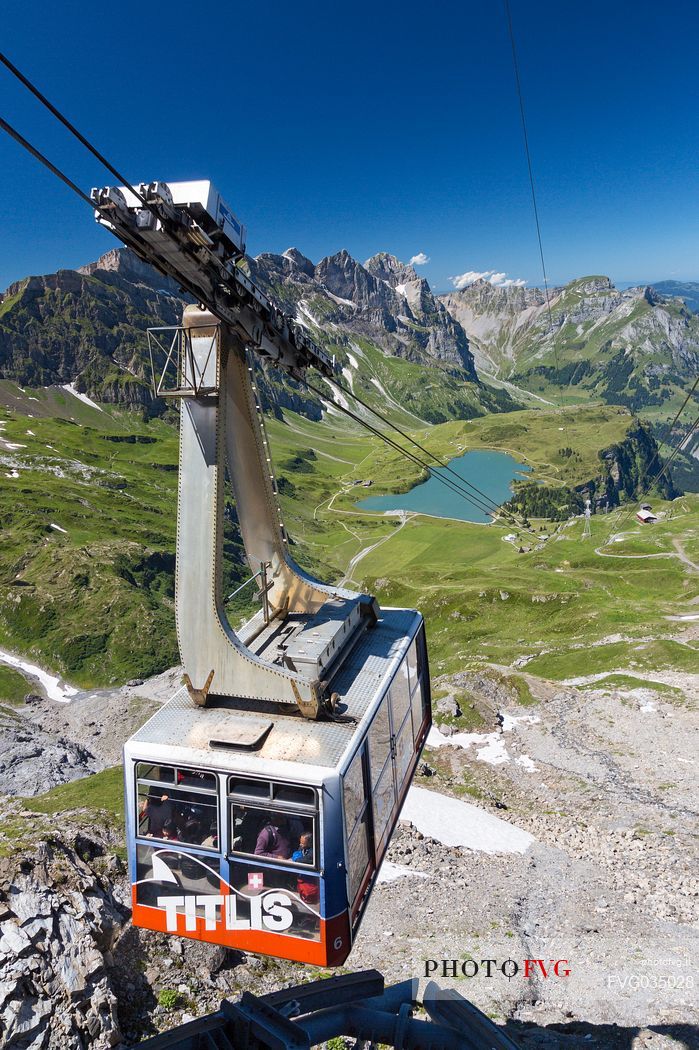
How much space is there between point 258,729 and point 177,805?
6.19ft

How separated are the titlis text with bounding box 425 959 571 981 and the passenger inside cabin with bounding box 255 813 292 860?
11.1 metres

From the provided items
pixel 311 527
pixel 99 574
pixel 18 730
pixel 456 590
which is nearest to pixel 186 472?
pixel 18 730

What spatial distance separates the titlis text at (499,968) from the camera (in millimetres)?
18094

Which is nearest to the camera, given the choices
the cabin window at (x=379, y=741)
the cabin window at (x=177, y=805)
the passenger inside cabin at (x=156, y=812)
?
the cabin window at (x=177, y=805)

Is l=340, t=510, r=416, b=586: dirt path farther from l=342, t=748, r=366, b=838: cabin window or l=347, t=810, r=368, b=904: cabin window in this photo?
l=342, t=748, r=366, b=838: cabin window

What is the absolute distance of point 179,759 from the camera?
10633 mm

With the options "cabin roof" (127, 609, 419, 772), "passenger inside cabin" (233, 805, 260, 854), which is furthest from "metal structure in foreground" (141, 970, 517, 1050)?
"cabin roof" (127, 609, 419, 772)

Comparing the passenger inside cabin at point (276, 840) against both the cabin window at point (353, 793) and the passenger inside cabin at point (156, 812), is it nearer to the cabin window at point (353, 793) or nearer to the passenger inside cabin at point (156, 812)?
the cabin window at point (353, 793)

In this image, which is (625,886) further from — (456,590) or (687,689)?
(456,590)

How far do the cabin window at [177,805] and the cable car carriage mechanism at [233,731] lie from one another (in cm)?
2

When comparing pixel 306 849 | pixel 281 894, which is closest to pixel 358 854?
pixel 306 849

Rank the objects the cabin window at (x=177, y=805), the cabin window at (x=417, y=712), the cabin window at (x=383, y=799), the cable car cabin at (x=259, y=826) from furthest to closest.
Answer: the cabin window at (x=417, y=712) < the cabin window at (x=383, y=799) < the cabin window at (x=177, y=805) < the cable car cabin at (x=259, y=826)

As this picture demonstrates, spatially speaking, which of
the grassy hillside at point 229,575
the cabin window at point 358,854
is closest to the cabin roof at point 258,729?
the cabin window at point 358,854

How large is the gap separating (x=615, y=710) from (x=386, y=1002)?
96.0 feet
